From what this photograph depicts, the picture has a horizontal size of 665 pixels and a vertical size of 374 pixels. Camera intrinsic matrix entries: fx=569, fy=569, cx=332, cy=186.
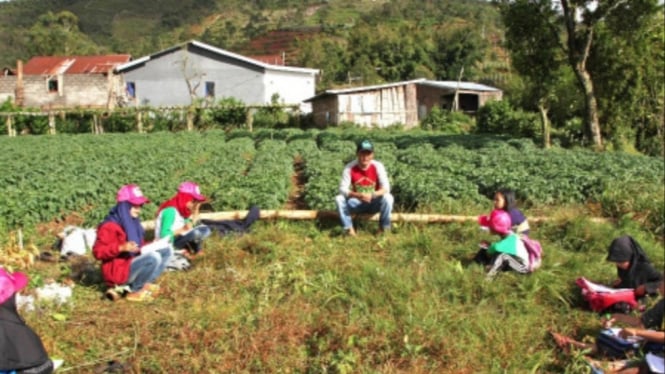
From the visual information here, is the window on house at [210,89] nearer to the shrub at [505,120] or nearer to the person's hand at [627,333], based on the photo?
the shrub at [505,120]

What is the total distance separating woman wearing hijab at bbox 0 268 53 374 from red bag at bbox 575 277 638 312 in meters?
4.60

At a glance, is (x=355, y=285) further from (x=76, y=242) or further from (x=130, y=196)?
(x=76, y=242)

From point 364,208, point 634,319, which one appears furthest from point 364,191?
point 634,319

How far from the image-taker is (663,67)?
20.6 metres

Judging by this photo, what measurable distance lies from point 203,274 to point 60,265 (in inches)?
85.6

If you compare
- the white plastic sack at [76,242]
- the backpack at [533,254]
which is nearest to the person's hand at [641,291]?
the backpack at [533,254]

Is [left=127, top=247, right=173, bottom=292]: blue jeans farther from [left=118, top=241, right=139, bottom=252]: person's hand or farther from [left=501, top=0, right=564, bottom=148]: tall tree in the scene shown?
[left=501, top=0, right=564, bottom=148]: tall tree

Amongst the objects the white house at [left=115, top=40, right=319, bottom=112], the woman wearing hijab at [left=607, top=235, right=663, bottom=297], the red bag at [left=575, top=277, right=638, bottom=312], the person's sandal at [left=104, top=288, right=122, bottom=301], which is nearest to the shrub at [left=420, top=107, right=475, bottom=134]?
the white house at [left=115, top=40, right=319, bottom=112]

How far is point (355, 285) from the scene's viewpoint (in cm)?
567

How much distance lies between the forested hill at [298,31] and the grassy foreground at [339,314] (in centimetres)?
5298

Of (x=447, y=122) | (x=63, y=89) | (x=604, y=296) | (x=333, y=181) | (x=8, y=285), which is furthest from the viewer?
(x=63, y=89)

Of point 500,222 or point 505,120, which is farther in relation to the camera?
point 505,120

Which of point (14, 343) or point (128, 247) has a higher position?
point (128, 247)

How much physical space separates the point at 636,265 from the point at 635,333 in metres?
1.28
